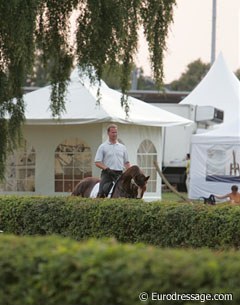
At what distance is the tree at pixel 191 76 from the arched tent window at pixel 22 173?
254 feet

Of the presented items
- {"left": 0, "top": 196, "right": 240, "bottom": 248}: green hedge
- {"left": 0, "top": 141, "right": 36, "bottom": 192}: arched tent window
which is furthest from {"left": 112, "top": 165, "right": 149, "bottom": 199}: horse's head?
{"left": 0, "top": 141, "right": 36, "bottom": 192}: arched tent window

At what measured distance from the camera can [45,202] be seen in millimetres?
12664

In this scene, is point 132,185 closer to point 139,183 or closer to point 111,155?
point 139,183

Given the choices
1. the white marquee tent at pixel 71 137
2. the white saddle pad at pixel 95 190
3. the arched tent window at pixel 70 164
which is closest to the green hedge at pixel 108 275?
the white saddle pad at pixel 95 190

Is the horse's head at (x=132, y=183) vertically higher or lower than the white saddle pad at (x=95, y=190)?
higher

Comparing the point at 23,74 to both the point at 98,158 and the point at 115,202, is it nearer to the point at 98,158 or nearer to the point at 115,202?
the point at 115,202

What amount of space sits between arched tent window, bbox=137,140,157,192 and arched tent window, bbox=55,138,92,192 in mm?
1900

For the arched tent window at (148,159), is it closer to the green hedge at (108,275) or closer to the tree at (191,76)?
the green hedge at (108,275)

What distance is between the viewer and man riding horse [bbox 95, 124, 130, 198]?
1585cm

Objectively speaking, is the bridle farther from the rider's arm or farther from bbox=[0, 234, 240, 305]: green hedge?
bbox=[0, 234, 240, 305]: green hedge

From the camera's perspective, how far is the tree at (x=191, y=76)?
10124cm

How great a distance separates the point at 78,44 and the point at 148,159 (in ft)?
47.0

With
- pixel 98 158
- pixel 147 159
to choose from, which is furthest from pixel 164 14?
pixel 147 159

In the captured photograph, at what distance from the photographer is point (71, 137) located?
77.7ft
